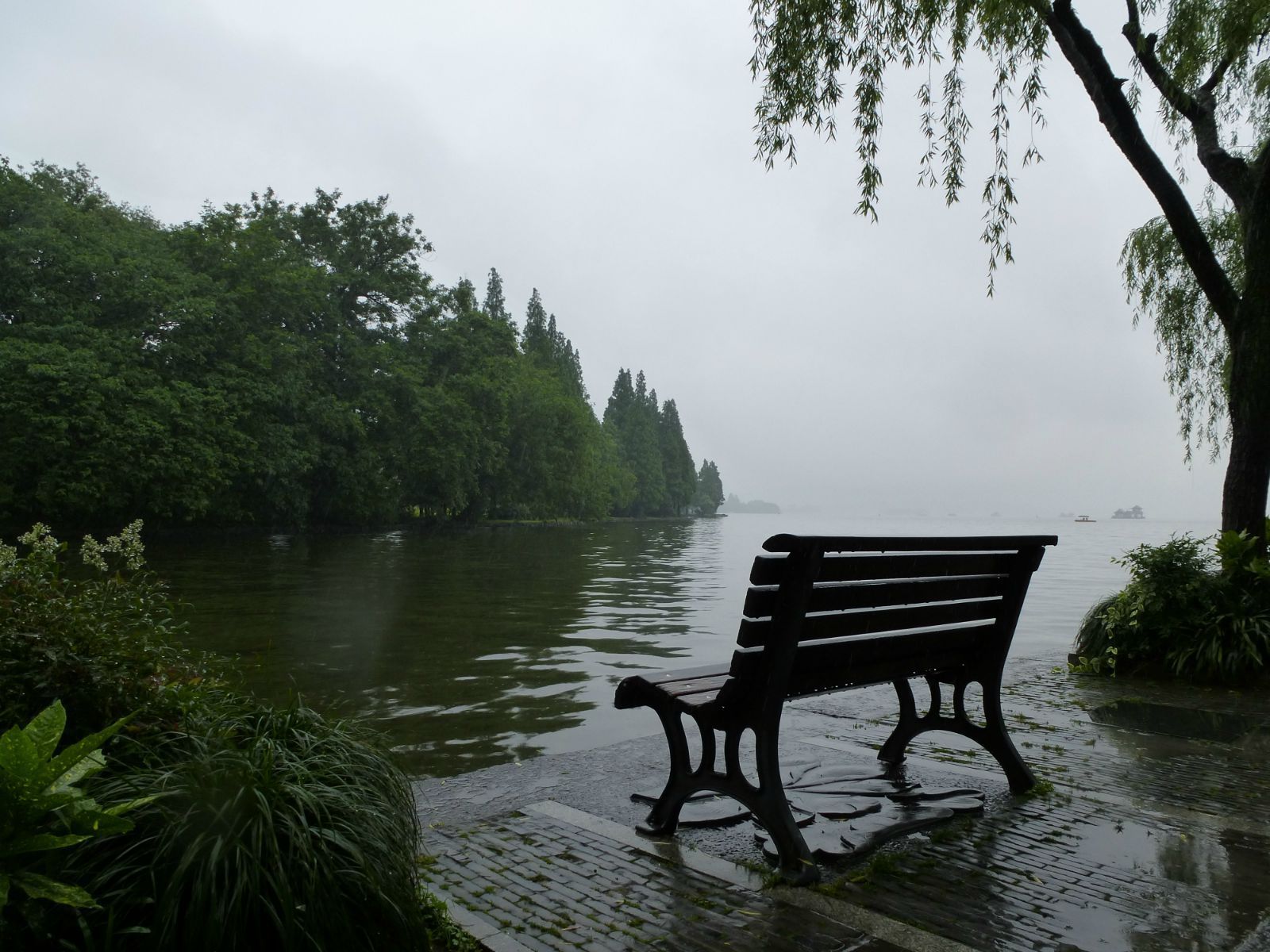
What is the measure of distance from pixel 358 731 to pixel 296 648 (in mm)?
7298

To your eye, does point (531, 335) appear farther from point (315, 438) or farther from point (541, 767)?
point (541, 767)

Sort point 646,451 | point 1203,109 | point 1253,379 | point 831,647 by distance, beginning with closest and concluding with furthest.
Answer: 1. point 831,647
2. point 1253,379
3. point 1203,109
4. point 646,451

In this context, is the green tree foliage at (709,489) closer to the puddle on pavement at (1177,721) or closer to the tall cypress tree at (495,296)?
the tall cypress tree at (495,296)

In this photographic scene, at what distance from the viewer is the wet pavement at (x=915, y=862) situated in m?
2.74

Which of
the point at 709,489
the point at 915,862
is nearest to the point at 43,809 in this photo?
the point at 915,862

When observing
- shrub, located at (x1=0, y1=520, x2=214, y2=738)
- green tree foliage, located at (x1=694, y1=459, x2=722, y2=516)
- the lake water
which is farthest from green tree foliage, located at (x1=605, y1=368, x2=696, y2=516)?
shrub, located at (x1=0, y1=520, x2=214, y2=738)

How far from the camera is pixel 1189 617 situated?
7.37 metres

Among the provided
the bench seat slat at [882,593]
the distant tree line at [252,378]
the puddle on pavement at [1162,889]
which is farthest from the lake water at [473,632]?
the distant tree line at [252,378]

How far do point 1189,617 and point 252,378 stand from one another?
113 ft

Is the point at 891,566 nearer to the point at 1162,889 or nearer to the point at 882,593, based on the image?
the point at 882,593

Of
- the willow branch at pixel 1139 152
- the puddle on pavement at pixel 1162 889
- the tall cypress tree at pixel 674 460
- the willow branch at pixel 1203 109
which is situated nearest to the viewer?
the puddle on pavement at pixel 1162 889

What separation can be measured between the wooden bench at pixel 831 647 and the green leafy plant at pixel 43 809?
188cm

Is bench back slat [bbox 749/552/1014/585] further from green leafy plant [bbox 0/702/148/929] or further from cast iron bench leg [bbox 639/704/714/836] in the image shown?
green leafy plant [bbox 0/702/148/929]

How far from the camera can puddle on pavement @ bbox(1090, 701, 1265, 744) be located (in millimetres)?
5406
